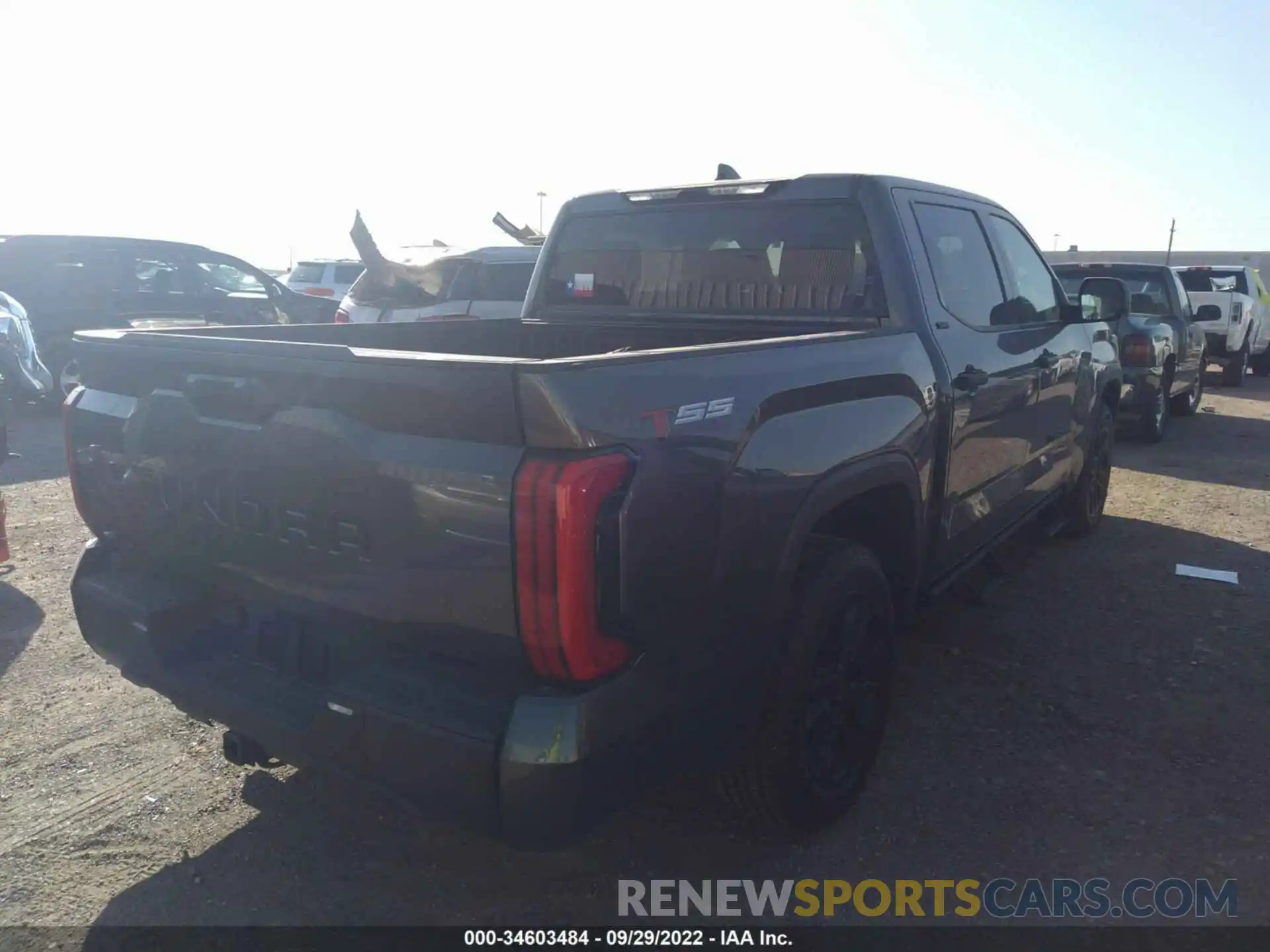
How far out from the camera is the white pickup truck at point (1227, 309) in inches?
577

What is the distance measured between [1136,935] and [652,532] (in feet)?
5.87

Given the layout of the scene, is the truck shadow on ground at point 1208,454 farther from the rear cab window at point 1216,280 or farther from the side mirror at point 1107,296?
the rear cab window at point 1216,280

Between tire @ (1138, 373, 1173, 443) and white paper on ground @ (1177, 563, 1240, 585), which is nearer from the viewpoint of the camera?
white paper on ground @ (1177, 563, 1240, 585)

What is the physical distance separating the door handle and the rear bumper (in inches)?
75.4

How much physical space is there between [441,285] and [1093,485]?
5875 millimetres

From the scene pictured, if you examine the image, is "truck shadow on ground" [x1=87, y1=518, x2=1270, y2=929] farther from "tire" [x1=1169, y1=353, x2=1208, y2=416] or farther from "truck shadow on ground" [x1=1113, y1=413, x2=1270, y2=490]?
"tire" [x1=1169, y1=353, x2=1208, y2=416]

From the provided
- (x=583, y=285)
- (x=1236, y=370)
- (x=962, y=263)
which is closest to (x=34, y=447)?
(x=583, y=285)

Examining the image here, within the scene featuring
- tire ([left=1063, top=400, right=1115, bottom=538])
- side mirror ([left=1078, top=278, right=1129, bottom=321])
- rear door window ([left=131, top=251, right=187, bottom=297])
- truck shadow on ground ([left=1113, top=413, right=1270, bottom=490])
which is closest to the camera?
side mirror ([left=1078, top=278, right=1129, bottom=321])

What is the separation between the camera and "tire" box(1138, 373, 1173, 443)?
32.4ft

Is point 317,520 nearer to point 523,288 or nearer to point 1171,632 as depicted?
point 1171,632

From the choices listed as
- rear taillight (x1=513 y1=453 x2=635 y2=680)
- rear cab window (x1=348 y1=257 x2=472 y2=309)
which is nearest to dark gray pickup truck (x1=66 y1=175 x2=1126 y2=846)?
rear taillight (x1=513 y1=453 x2=635 y2=680)

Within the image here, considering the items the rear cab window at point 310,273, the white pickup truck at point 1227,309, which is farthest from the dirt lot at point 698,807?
the rear cab window at point 310,273

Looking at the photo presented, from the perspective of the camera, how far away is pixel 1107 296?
206 inches

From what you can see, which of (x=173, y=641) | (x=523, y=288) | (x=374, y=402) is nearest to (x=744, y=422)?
(x=374, y=402)
